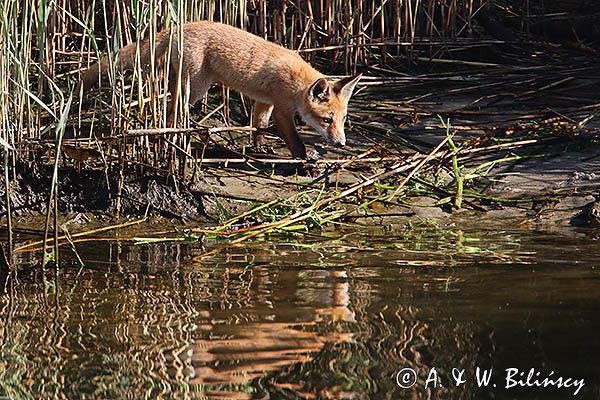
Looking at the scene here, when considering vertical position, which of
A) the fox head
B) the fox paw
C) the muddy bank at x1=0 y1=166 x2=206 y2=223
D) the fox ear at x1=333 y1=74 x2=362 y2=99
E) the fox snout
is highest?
the fox ear at x1=333 y1=74 x2=362 y2=99

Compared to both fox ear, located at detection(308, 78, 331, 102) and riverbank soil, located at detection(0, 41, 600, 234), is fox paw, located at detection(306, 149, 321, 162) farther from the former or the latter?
fox ear, located at detection(308, 78, 331, 102)

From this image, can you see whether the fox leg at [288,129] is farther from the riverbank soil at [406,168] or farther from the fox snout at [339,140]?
the fox snout at [339,140]

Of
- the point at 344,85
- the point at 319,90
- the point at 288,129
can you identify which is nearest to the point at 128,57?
the point at 288,129

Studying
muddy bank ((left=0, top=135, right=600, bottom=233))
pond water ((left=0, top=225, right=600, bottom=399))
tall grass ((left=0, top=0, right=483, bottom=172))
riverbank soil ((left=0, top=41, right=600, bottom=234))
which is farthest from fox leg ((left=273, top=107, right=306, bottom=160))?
pond water ((left=0, top=225, right=600, bottom=399))

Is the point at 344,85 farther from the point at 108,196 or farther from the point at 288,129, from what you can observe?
the point at 108,196

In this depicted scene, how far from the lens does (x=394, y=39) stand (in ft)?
30.1

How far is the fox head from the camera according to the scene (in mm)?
7664

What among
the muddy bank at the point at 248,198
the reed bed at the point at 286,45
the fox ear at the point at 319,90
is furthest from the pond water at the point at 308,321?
the fox ear at the point at 319,90

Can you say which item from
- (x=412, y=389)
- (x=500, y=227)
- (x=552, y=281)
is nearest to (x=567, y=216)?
(x=500, y=227)

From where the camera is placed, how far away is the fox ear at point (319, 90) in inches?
301

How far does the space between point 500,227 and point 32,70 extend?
12.1 ft

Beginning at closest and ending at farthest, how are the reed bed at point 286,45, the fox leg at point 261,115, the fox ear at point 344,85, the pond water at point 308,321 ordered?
1. the pond water at point 308,321
2. the reed bed at point 286,45
3. the fox ear at point 344,85
4. the fox leg at point 261,115

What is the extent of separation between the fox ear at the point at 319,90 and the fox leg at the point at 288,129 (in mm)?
231

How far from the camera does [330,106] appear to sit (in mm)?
7719
